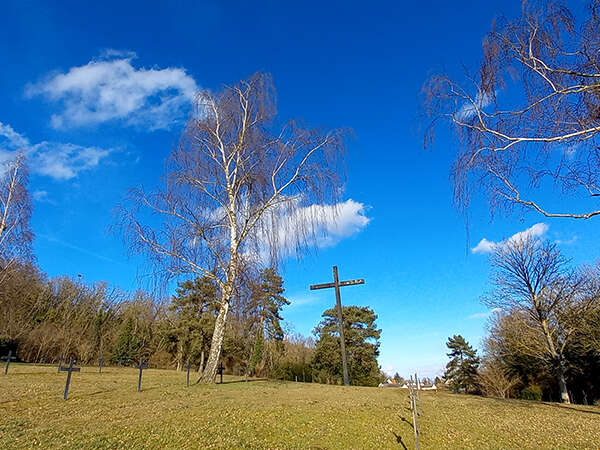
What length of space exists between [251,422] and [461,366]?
41.6 meters

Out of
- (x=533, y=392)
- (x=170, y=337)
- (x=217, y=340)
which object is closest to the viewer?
(x=217, y=340)

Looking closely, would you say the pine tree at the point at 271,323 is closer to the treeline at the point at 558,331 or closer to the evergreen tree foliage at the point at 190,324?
the evergreen tree foliage at the point at 190,324

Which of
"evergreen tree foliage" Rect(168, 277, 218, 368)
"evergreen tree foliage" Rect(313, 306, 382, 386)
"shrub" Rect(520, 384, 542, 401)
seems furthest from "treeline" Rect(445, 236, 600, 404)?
"evergreen tree foliage" Rect(168, 277, 218, 368)

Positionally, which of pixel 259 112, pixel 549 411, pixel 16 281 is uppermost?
pixel 259 112

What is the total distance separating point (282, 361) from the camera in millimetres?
33281

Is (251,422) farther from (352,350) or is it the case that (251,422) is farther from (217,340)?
(352,350)

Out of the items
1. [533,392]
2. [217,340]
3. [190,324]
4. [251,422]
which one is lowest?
[533,392]

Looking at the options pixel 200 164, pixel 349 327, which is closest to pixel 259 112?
pixel 200 164

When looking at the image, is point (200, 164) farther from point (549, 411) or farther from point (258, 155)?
point (549, 411)

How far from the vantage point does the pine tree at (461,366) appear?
126ft

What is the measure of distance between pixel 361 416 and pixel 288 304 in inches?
987

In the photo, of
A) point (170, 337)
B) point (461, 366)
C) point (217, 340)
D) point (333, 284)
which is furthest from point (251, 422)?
point (461, 366)

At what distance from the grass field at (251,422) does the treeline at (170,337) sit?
18294 millimetres

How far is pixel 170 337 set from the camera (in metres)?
34.7
